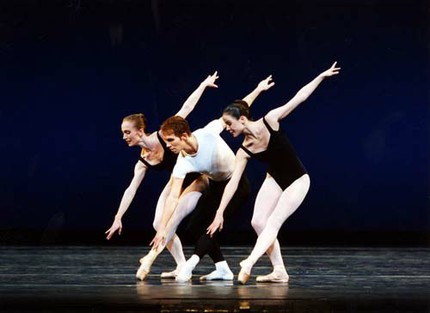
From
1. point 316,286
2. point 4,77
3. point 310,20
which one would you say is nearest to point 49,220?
point 4,77

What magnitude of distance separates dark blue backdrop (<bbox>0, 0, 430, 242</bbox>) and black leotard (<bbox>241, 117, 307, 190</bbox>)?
3693mm

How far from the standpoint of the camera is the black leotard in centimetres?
668

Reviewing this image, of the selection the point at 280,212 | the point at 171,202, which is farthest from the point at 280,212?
the point at 171,202

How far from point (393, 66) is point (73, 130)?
2959mm

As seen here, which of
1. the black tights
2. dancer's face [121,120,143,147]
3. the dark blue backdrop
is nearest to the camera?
the black tights

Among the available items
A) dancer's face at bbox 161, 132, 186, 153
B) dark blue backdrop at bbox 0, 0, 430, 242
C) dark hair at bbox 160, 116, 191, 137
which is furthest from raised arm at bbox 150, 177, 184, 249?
dark blue backdrop at bbox 0, 0, 430, 242

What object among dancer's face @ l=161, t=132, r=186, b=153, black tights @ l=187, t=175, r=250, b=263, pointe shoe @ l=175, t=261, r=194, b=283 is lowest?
pointe shoe @ l=175, t=261, r=194, b=283

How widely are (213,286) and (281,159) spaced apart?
84cm

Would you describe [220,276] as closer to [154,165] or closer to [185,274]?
[185,274]

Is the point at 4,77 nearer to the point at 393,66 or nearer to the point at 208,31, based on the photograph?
the point at 208,31

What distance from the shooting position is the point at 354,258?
8.88 metres

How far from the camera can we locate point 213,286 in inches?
257

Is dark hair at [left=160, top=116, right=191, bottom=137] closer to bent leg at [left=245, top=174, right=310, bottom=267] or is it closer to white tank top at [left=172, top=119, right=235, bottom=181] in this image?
white tank top at [left=172, top=119, right=235, bottom=181]

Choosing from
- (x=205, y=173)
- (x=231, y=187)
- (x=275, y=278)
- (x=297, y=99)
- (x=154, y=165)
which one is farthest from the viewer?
(x=154, y=165)
